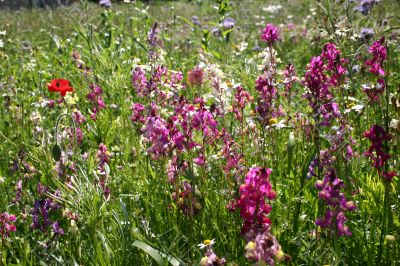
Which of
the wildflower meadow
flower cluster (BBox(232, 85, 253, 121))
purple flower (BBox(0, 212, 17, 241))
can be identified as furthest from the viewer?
flower cluster (BBox(232, 85, 253, 121))

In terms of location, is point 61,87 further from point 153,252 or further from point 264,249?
point 264,249

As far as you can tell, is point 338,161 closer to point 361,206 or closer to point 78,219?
point 361,206

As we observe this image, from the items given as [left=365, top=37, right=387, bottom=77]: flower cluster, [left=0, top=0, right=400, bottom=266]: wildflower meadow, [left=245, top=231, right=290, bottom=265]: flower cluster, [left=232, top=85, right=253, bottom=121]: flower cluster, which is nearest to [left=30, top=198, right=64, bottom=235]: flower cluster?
[left=0, top=0, right=400, bottom=266]: wildflower meadow

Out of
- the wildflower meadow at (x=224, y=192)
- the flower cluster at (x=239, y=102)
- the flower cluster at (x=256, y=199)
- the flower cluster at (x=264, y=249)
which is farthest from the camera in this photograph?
the flower cluster at (x=239, y=102)

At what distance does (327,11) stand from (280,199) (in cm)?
86

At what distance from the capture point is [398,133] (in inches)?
78.6

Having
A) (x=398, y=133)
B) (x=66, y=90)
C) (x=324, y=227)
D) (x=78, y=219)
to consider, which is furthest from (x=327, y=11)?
(x=66, y=90)

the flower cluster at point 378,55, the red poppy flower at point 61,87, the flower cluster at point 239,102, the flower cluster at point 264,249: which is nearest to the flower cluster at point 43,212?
the flower cluster at point 239,102

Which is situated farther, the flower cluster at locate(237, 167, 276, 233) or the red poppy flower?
the red poppy flower

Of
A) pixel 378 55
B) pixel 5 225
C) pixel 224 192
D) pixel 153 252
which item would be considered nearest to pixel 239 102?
pixel 224 192

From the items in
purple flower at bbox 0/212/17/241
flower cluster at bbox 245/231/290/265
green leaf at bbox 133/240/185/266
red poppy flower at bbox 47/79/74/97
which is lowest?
purple flower at bbox 0/212/17/241

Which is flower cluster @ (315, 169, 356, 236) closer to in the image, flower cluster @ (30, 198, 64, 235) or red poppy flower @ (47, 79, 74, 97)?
flower cluster @ (30, 198, 64, 235)

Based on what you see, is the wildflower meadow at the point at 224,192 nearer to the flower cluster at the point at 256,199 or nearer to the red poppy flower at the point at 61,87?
the flower cluster at the point at 256,199

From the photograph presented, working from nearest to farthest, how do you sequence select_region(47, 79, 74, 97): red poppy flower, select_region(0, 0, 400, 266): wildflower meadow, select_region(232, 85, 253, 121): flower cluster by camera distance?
select_region(0, 0, 400, 266): wildflower meadow
select_region(232, 85, 253, 121): flower cluster
select_region(47, 79, 74, 97): red poppy flower
